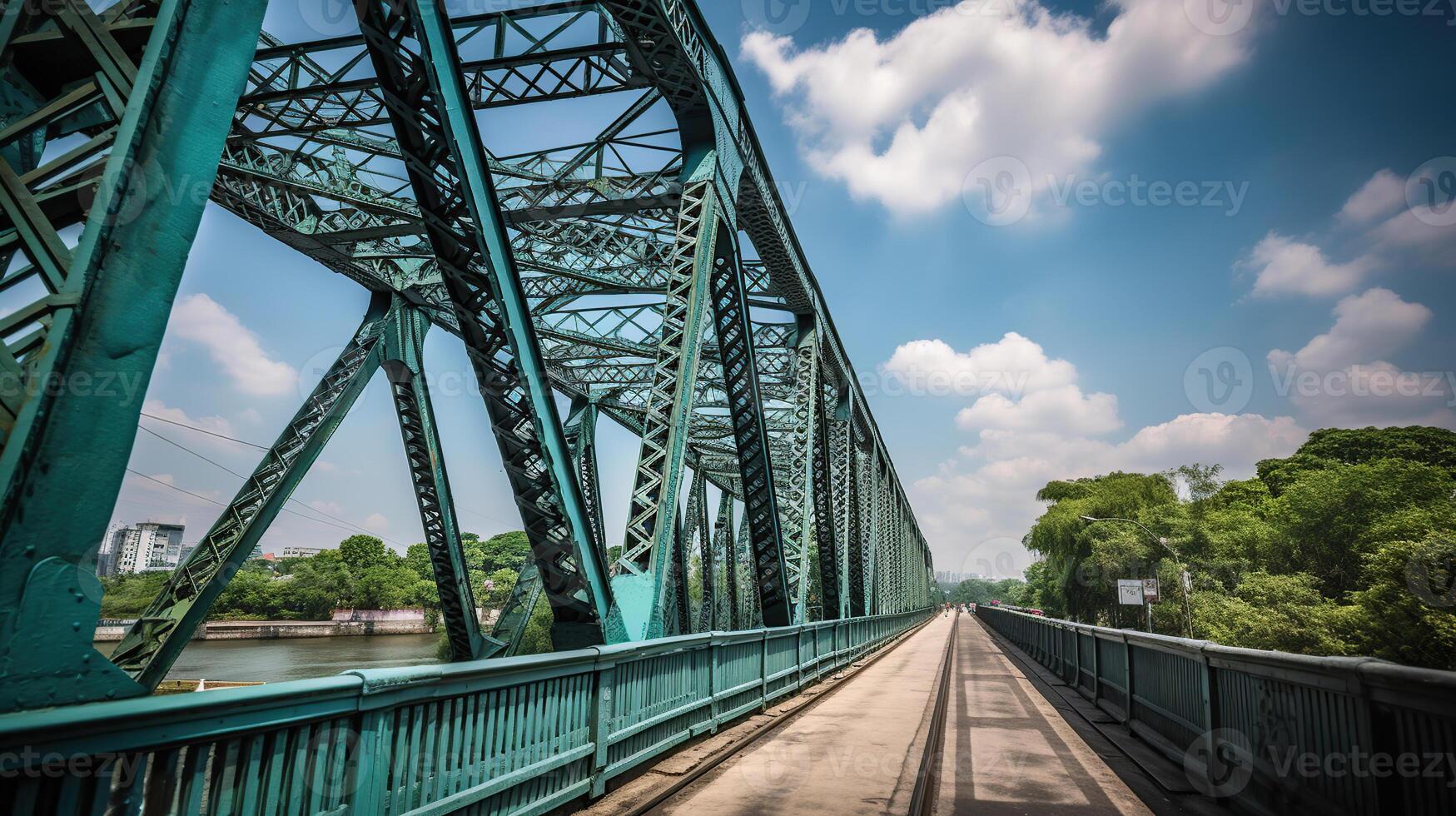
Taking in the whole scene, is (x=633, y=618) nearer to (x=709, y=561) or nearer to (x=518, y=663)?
(x=518, y=663)

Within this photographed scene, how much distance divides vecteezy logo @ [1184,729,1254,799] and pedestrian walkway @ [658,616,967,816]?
252 centimetres

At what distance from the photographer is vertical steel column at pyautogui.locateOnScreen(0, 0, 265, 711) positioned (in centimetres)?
249

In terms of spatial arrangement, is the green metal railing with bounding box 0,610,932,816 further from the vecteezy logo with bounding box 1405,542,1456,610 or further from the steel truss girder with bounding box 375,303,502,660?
the vecteezy logo with bounding box 1405,542,1456,610

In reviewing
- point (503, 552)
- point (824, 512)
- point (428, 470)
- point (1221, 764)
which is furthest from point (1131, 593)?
point (503, 552)

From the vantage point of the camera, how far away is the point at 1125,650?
9.88 meters

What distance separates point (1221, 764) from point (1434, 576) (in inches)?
1003

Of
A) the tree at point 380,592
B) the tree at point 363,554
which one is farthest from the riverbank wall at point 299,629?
the tree at point 363,554

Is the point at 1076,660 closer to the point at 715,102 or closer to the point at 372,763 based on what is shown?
the point at 715,102

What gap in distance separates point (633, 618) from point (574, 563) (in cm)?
134

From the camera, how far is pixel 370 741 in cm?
363

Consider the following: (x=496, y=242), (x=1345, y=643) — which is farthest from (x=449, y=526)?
(x=1345, y=643)

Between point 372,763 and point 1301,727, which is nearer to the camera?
point 372,763

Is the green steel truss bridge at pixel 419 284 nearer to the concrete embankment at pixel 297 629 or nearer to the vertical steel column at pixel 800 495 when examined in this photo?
the vertical steel column at pixel 800 495

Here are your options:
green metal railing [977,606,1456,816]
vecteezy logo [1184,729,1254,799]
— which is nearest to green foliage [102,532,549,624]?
green metal railing [977,606,1456,816]
